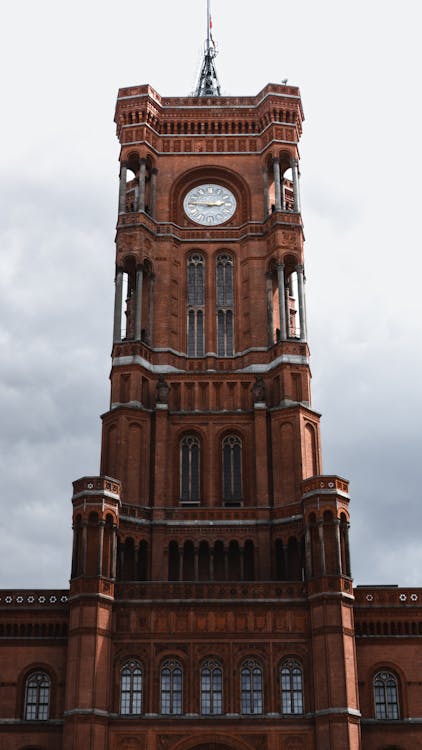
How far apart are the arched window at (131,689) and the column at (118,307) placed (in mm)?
24722

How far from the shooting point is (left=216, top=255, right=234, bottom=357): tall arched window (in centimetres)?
7662

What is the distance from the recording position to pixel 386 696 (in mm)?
59719

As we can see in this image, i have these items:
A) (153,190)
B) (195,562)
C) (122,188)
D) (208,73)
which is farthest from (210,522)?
(208,73)

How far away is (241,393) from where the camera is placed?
241 feet

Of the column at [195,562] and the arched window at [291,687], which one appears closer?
the arched window at [291,687]

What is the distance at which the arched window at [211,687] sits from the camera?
57.4 metres

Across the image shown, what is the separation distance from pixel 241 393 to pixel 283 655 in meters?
20.9

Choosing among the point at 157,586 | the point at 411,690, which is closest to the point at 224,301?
the point at 157,586

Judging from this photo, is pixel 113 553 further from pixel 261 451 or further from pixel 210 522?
pixel 261 451

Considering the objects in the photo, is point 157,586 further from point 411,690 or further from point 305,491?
point 411,690

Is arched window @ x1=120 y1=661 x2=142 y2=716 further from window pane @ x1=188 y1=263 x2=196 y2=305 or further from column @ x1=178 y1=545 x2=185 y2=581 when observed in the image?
window pane @ x1=188 y1=263 x2=196 y2=305

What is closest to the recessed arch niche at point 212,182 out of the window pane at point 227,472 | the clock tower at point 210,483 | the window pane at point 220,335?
the clock tower at point 210,483

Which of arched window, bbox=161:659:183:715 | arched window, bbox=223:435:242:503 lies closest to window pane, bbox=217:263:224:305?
arched window, bbox=223:435:242:503

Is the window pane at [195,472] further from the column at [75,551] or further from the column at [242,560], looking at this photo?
the column at [75,551]
